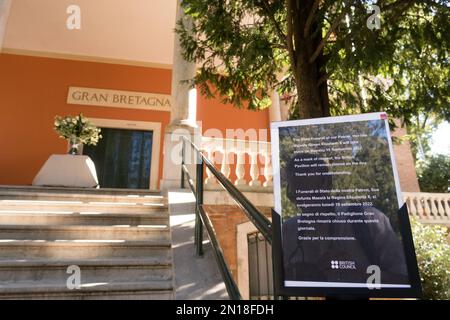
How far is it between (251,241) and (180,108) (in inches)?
108

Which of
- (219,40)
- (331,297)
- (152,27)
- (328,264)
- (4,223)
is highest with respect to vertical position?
(152,27)

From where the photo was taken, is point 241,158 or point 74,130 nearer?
point 74,130

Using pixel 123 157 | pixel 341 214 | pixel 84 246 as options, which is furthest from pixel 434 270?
pixel 123 157

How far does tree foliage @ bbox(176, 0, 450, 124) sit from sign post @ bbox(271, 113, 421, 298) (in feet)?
4.47

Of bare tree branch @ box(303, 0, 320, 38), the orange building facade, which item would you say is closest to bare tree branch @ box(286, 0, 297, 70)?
bare tree branch @ box(303, 0, 320, 38)

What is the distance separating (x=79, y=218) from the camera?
10.5ft

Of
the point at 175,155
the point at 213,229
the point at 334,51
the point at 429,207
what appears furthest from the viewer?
the point at 429,207

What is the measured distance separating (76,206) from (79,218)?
315mm

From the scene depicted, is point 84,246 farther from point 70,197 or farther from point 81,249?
point 70,197

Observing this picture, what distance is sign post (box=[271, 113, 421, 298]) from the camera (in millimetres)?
1179

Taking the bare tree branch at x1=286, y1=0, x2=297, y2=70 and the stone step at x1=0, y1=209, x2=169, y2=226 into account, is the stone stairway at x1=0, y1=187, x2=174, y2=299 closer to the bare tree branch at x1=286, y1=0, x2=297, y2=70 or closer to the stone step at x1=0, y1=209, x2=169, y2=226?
the stone step at x1=0, y1=209, x2=169, y2=226
